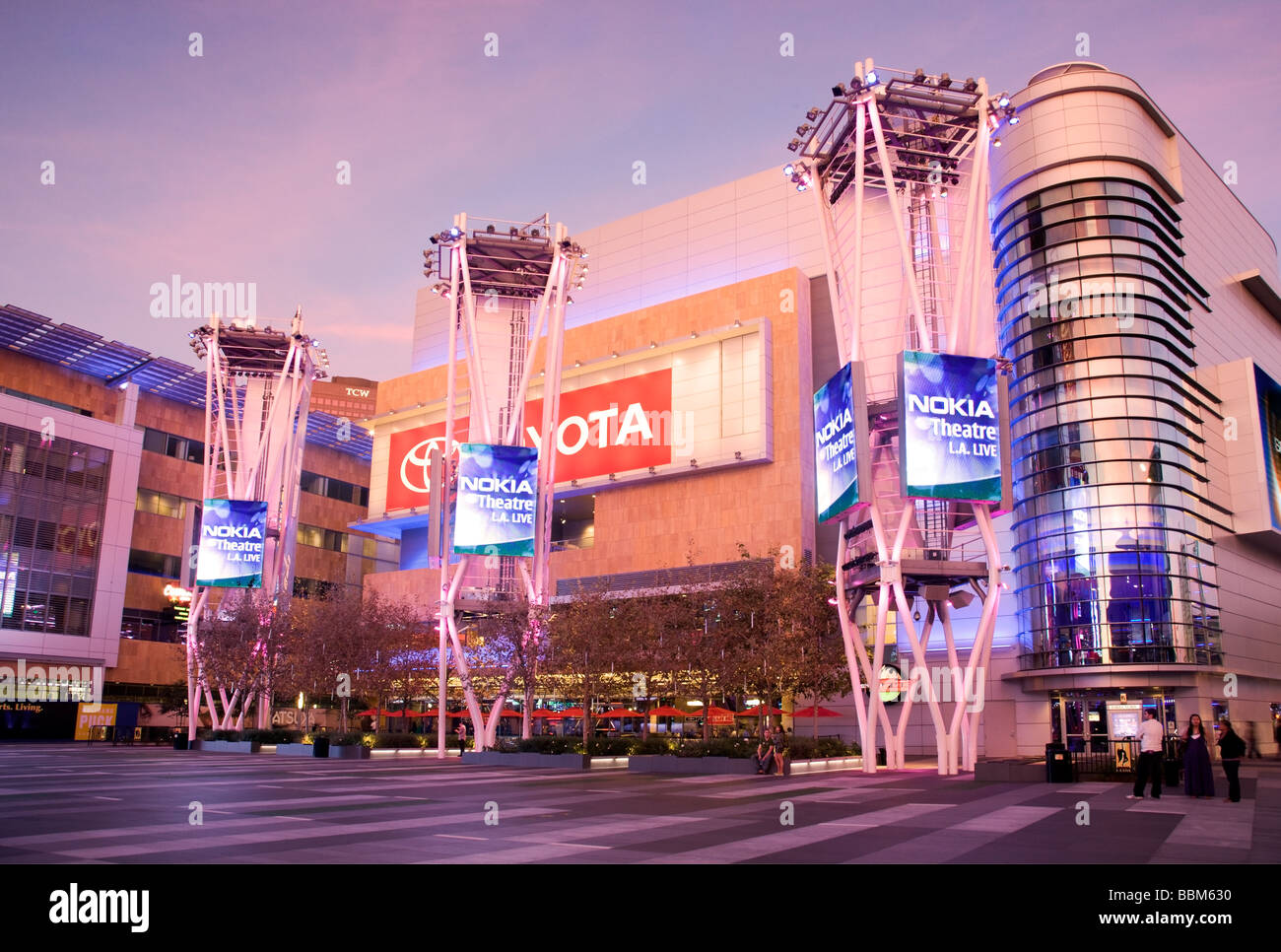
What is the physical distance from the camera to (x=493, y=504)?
1823 inches

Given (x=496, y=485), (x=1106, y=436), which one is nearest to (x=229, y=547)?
(x=496, y=485)

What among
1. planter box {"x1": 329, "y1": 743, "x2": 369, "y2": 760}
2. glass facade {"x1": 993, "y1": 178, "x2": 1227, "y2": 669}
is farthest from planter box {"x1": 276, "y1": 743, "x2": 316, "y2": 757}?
glass facade {"x1": 993, "y1": 178, "x2": 1227, "y2": 669}

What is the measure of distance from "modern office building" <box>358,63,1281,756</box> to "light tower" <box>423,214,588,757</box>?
854cm

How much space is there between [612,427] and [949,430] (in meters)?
37.5

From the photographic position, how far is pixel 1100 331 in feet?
179

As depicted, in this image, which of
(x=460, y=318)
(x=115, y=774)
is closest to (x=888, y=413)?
(x=460, y=318)

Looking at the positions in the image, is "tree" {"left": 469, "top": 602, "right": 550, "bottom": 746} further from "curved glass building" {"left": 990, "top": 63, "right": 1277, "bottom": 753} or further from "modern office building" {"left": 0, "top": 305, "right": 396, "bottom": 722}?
"modern office building" {"left": 0, "top": 305, "right": 396, "bottom": 722}

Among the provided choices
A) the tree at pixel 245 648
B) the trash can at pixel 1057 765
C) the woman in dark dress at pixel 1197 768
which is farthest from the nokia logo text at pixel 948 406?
the tree at pixel 245 648

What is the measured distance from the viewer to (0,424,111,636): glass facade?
70.5 m

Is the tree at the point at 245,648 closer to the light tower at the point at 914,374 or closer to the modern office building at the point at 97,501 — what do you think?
the modern office building at the point at 97,501

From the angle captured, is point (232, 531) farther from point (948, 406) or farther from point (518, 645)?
point (948, 406)

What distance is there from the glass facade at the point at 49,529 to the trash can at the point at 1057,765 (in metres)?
68.2

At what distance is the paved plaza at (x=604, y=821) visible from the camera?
13.3 meters
